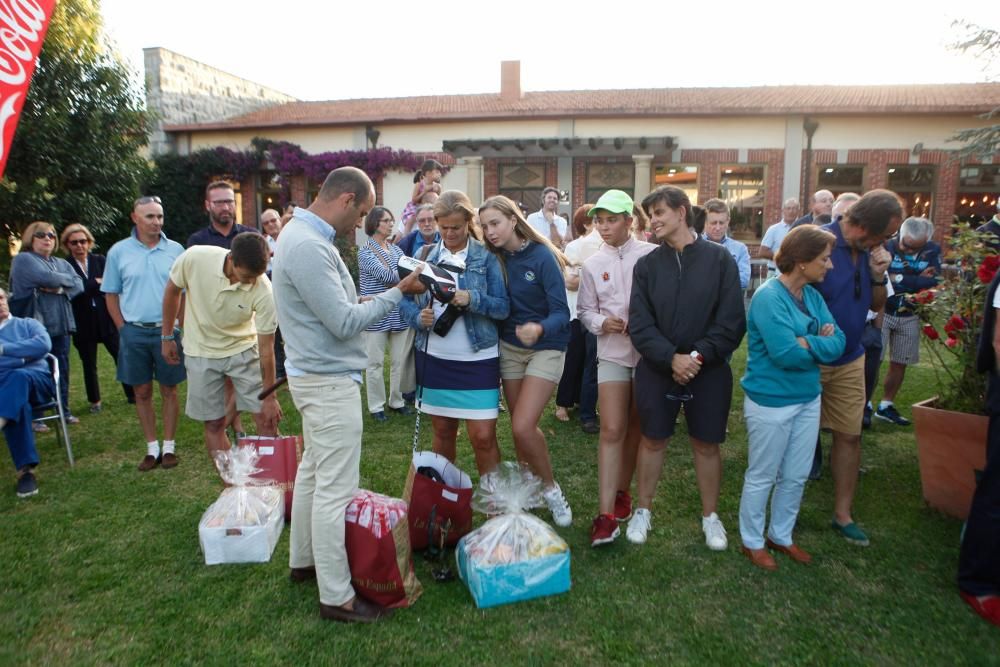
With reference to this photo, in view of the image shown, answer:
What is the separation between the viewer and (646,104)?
18.2 m

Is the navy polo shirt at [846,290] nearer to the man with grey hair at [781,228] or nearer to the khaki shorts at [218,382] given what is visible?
the khaki shorts at [218,382]

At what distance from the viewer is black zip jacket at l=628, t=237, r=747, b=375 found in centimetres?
318

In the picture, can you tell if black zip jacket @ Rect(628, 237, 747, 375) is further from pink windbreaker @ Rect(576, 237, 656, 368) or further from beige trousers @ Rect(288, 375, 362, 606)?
beige trousers @ Rect(288, 375, 362, 606)

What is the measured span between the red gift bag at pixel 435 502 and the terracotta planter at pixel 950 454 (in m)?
2.81

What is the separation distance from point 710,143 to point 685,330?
15644mm

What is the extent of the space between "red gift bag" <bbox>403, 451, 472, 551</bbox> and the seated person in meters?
2.89

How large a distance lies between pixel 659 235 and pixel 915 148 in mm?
17007

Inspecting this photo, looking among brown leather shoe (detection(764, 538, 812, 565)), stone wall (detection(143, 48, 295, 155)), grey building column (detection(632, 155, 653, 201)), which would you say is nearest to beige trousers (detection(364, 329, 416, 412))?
brown leather shoe (detection(764, 538, 812, 565))

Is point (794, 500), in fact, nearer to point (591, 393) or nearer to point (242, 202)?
point (591, 393)

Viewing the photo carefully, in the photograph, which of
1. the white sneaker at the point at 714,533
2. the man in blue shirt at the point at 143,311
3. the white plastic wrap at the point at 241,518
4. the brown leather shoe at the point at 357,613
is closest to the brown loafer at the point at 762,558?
the white sneaker at the point at 714,533

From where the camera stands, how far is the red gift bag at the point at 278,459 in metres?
3.79

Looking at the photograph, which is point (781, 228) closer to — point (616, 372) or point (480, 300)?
point (616, 372)

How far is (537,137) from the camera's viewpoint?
17.8 meters

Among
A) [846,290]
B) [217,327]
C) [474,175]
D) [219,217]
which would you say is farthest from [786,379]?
[474,175]
